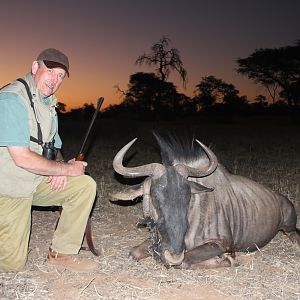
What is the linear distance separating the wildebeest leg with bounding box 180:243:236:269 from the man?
82cm

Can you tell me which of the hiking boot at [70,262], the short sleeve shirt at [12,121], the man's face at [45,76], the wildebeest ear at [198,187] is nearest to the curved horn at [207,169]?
the wildebeest ear at [198,187]

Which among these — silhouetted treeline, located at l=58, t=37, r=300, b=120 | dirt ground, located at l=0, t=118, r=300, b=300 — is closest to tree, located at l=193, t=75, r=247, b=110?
silhouetted treeline, located at l=58, t=37, r=300, b=120

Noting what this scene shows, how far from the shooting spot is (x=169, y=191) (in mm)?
4191

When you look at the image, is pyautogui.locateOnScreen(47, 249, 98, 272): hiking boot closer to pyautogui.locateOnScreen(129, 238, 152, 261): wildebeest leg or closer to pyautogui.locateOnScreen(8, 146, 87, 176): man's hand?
pyautogui.locateOnScreen(129, 238, 152, 261): wildebeest leg

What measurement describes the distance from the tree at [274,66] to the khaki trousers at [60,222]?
25017 millimetres

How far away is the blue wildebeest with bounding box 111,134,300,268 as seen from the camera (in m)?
4.14

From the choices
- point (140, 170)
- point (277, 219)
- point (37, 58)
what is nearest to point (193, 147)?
point (140, 170)

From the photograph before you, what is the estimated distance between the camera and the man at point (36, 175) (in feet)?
12.6

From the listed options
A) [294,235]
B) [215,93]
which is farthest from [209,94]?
[294,235]

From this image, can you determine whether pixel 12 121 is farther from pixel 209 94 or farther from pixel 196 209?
pixel 209 94

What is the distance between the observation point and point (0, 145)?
3.79m

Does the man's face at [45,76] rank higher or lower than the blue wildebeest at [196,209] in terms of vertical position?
higher

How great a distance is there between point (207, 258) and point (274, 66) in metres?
25.4

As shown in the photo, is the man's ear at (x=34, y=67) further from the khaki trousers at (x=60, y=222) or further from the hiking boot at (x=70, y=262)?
the hiking boot at (x=70, y=262)
